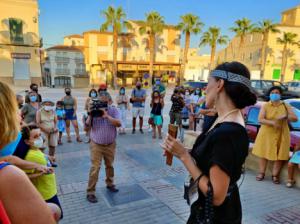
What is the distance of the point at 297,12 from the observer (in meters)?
46.4

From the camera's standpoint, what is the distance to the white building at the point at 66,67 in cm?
4350

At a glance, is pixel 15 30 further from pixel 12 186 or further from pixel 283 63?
pixel 283 63

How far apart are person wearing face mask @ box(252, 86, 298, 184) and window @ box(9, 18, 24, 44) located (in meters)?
33.9

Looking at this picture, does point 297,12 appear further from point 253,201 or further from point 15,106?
point 15,106

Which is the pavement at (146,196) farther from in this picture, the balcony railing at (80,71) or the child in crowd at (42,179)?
the balcony railing at (80,71)

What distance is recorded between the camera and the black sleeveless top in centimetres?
140

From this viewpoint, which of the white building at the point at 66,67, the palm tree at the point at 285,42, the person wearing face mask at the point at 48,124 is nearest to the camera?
the person wearing face mask at the point at 48,124

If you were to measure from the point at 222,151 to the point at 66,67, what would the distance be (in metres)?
46.5

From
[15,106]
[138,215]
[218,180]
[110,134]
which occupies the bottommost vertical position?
[138,215]

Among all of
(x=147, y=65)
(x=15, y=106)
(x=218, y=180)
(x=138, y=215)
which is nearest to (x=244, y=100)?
(x=218, y=180)

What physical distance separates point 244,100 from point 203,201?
701 mm

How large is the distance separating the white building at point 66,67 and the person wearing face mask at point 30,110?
39104 mm

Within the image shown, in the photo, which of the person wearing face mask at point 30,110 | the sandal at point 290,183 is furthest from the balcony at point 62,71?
the sandal at point 290,183

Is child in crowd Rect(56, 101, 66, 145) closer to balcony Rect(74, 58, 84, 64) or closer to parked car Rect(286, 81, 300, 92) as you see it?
parked car Rect(286, 81, 300, 92)
